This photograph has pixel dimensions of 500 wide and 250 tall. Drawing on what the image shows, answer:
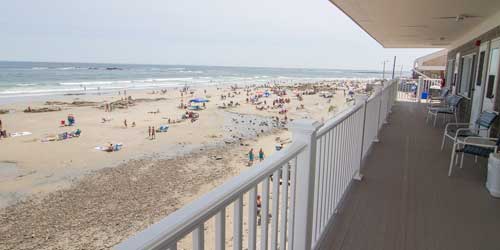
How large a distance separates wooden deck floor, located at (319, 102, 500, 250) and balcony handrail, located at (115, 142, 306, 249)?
4.44 ft

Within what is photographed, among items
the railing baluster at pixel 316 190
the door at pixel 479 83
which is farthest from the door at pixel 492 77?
the railing baluster at pixel 316 190

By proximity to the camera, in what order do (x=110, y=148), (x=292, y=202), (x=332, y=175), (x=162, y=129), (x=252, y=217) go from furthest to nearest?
1. (x=162, y=129)
2. (x=110, y=148)
3. (x=332, y=175)
4. (x=292, y=202)
5. (x=252, y=217)

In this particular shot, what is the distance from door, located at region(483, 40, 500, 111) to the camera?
200 inches

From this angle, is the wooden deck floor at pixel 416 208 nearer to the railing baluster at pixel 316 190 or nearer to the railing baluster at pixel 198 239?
the railing baluster at pixel 316 190

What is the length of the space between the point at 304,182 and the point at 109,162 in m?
9.24

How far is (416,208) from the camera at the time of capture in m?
2.74

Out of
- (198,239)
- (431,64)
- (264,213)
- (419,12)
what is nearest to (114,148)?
(419,12)

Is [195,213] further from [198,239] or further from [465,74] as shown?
[465,74]

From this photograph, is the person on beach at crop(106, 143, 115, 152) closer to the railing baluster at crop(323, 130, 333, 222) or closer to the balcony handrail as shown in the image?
the railing baluster at crop(323, 130, 333, 222)

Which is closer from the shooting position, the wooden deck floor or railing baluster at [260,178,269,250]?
railing baluster at [260,178,269,250]

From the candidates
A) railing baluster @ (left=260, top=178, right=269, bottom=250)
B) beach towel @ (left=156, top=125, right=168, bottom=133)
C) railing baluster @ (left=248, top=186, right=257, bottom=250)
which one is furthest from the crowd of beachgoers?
railing baluster @ (left=248, top=186, right=257, bottom=250)

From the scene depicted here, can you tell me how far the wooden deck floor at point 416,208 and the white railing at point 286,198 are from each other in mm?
192

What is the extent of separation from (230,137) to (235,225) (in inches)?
458

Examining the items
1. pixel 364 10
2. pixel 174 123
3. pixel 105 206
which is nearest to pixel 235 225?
pixel 364 10
